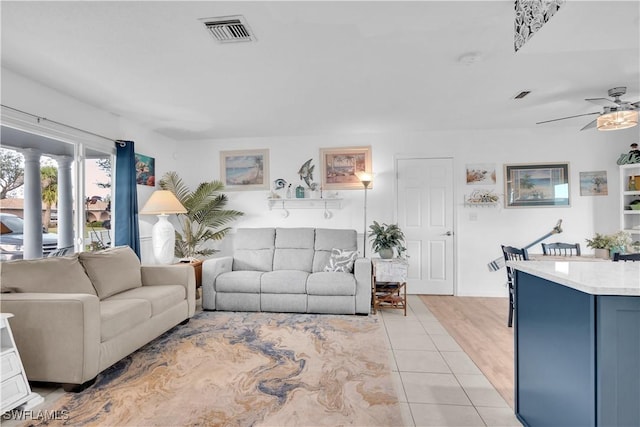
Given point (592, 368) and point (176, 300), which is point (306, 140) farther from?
point (592, 368)

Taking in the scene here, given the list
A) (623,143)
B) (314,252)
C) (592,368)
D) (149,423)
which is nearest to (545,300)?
(592,368)

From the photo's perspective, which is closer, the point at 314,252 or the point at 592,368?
the point at 592,368

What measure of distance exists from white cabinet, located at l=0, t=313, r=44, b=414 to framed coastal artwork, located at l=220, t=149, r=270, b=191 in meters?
3.20

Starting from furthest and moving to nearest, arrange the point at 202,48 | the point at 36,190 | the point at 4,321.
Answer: the point at 36,190 < the point at 202,48 < the point at 4,321

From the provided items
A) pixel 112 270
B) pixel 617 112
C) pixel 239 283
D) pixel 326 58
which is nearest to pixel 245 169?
pixel 239 283

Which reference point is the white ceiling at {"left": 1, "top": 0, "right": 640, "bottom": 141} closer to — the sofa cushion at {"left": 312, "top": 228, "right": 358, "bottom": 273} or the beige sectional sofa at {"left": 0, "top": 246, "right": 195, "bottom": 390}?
the sofa cushion at {"left": 312, "top": 228, "right": 358, "bottom": 273}

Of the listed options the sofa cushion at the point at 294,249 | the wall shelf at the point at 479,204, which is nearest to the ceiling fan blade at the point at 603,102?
the wall shelf at the point at 479,204

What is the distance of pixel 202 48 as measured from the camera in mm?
2225

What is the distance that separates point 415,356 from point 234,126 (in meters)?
3.41

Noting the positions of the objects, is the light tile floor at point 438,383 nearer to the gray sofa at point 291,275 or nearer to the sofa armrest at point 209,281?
the gray sofa at point 291,275

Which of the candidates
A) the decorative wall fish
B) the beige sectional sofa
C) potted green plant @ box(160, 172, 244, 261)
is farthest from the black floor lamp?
the beige sectional sofa

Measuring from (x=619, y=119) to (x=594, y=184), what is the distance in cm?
191

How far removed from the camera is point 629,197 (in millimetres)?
4059

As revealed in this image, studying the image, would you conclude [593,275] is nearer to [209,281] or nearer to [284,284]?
[284,284]
